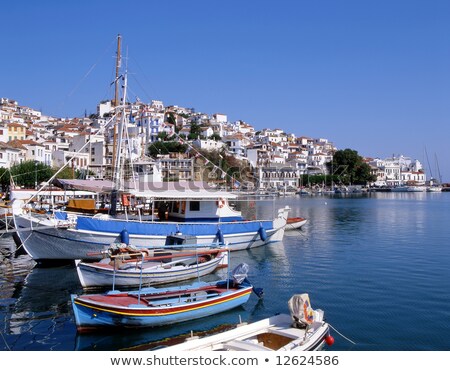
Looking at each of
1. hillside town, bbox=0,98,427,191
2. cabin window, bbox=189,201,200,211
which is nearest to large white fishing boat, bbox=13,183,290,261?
cabin window, bbox=189,201,200,211

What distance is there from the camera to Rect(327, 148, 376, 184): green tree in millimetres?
138250

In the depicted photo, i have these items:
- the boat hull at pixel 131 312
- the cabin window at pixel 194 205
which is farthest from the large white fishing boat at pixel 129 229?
the boat hull at pixel 131 312

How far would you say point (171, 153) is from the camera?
9169 centimetres

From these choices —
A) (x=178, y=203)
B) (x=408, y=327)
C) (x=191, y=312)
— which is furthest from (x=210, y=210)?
(x=408, y=327)

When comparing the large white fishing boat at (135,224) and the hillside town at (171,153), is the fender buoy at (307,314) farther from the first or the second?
the hillside town at (171,153)

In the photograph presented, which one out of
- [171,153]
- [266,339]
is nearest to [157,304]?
[266,339]

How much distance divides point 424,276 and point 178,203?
12973mm

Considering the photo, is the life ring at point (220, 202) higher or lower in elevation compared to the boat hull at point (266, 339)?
higher

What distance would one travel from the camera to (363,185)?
14325 centimetres

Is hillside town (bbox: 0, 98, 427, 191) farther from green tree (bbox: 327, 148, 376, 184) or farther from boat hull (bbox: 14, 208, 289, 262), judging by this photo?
boat hull (bbox: 14, 208, 289, 262)

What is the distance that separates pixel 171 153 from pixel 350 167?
223ft

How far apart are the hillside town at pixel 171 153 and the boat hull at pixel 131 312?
1305 inches

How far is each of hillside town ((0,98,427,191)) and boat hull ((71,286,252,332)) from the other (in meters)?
33.1

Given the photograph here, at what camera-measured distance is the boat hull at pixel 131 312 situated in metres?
12.3
